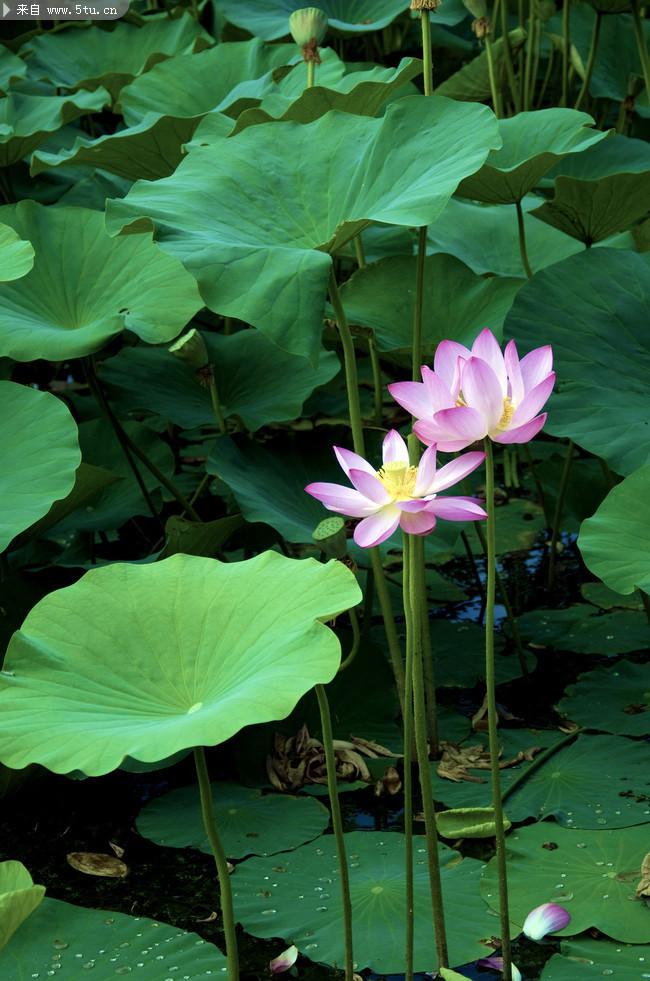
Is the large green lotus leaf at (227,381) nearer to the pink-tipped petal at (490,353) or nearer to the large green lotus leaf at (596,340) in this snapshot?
the large green lotus leaf at (596,340)

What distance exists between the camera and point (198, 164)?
4.97 feet

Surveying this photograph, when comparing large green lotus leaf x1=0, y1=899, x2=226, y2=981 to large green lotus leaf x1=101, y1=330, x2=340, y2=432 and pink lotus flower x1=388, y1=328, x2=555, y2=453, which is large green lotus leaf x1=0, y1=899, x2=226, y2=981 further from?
large green lotus leaf x1=101, y1=330, x2=340, y2=432

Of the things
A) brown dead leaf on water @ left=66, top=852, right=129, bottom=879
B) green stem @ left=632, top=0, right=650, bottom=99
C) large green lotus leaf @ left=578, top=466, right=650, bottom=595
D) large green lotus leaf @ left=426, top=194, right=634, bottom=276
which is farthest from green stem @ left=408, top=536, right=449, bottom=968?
green stem @ left=632, top=0, right=650, bottom=99

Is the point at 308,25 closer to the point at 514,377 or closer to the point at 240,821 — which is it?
the point at 514,377

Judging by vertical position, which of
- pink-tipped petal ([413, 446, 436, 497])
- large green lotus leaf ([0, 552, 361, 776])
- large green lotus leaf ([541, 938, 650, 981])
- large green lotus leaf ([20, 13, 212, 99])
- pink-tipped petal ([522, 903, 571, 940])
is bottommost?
large green lotus leaf ([541, 938, 650, 981])

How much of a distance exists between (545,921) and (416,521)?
1.73ft

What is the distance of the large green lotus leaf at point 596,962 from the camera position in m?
1.16

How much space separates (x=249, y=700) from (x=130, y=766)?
62cm

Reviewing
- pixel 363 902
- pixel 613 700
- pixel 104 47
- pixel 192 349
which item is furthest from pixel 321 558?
pixel 104 47

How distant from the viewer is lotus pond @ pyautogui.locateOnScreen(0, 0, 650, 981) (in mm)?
1040

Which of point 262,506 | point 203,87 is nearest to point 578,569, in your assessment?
point 262,506

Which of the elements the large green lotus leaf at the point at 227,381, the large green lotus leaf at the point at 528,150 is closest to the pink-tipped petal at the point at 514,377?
the large green lotus leaf at the point at 528,150

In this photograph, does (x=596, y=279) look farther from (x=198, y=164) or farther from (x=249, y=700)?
(x=249, y=700)

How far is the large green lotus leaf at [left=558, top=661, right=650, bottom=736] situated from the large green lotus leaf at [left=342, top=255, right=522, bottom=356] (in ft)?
1.99
